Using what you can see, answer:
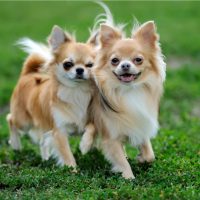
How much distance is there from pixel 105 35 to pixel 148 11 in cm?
1317

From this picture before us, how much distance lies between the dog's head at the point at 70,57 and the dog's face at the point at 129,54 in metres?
0.32

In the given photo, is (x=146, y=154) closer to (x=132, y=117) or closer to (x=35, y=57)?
(x=132, y=117)

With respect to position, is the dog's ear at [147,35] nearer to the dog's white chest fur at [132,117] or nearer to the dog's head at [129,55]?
the dog's head at [129,55]

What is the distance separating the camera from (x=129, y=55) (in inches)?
257

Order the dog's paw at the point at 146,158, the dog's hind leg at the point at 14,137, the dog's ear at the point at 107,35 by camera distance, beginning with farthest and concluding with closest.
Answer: the dog's hind leg at the point at 14,137 < the dog's paw at the point at 146,158 < the dog's ear at the point at 107,35

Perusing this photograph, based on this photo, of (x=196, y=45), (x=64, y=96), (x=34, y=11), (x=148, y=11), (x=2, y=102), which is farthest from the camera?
(x=34, y=11)

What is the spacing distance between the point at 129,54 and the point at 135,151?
2.35 metres

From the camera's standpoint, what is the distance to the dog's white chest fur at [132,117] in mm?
6680

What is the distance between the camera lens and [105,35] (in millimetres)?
6770

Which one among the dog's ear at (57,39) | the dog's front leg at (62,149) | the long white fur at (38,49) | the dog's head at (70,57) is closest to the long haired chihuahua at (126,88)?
the dog's head at (70,57)

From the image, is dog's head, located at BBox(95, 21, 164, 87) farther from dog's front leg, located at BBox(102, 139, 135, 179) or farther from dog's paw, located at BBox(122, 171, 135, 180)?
dog's paw, located at BBox(122, 171, 135, 180)

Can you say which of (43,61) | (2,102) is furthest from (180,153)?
(2,102)

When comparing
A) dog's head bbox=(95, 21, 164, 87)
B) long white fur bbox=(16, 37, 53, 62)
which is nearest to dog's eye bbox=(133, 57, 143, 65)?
dog's head bbox=(95, 21, 164, 87)

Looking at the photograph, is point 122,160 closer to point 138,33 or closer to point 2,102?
point 138,33
